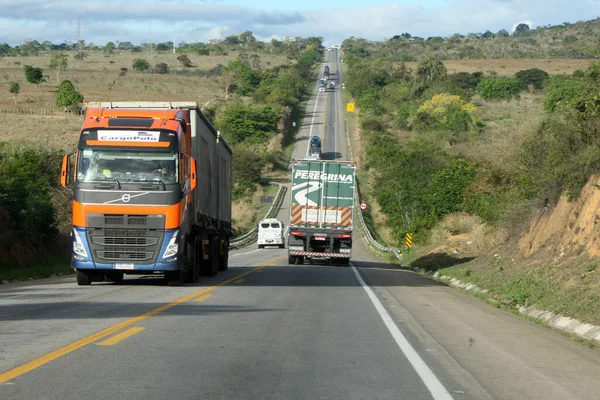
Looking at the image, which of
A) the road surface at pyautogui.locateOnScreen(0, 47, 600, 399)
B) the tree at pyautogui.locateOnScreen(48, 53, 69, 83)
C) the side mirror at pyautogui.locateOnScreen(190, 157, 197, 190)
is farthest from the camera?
the tree at pyautogui.locateOnScreen(48, 53, 69, 83)

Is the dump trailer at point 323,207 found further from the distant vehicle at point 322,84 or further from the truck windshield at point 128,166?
the distant vehicle at point 322,84

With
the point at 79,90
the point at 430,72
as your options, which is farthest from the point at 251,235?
the point at 430,72

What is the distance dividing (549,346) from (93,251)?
10.8 metres

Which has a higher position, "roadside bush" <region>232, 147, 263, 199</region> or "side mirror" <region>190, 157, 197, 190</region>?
"side mirror" <region>190, 157, 197, 190</region>

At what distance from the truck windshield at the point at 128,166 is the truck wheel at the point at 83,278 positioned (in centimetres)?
240

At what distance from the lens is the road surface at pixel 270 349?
833cm

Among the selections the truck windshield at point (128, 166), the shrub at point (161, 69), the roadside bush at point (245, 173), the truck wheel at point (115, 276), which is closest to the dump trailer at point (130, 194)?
the truck windshield at point (128, 166)

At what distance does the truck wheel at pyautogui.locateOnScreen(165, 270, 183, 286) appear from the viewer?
2058 cm

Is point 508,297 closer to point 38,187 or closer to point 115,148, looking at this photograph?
point 115,148

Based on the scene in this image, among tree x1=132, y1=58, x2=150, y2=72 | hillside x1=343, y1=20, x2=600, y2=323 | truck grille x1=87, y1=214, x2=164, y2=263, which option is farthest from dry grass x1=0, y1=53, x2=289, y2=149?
truck grille x1=87, y1=214, x2=164, y2=263

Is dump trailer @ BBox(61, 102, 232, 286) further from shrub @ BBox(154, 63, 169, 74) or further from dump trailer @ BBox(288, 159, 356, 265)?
shrub @ BBox(154, 63, 169, 74)

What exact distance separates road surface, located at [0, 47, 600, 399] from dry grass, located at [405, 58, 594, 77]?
496 feet

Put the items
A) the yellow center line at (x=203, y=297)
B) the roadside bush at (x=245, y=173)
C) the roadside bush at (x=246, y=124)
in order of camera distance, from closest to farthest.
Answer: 1. the yellow center line at (x=203, y=297)
2. the roadside bush at (x=245, y=173)
3. the roadside bush at (x=246, y=124)

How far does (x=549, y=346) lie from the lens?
1244cm
